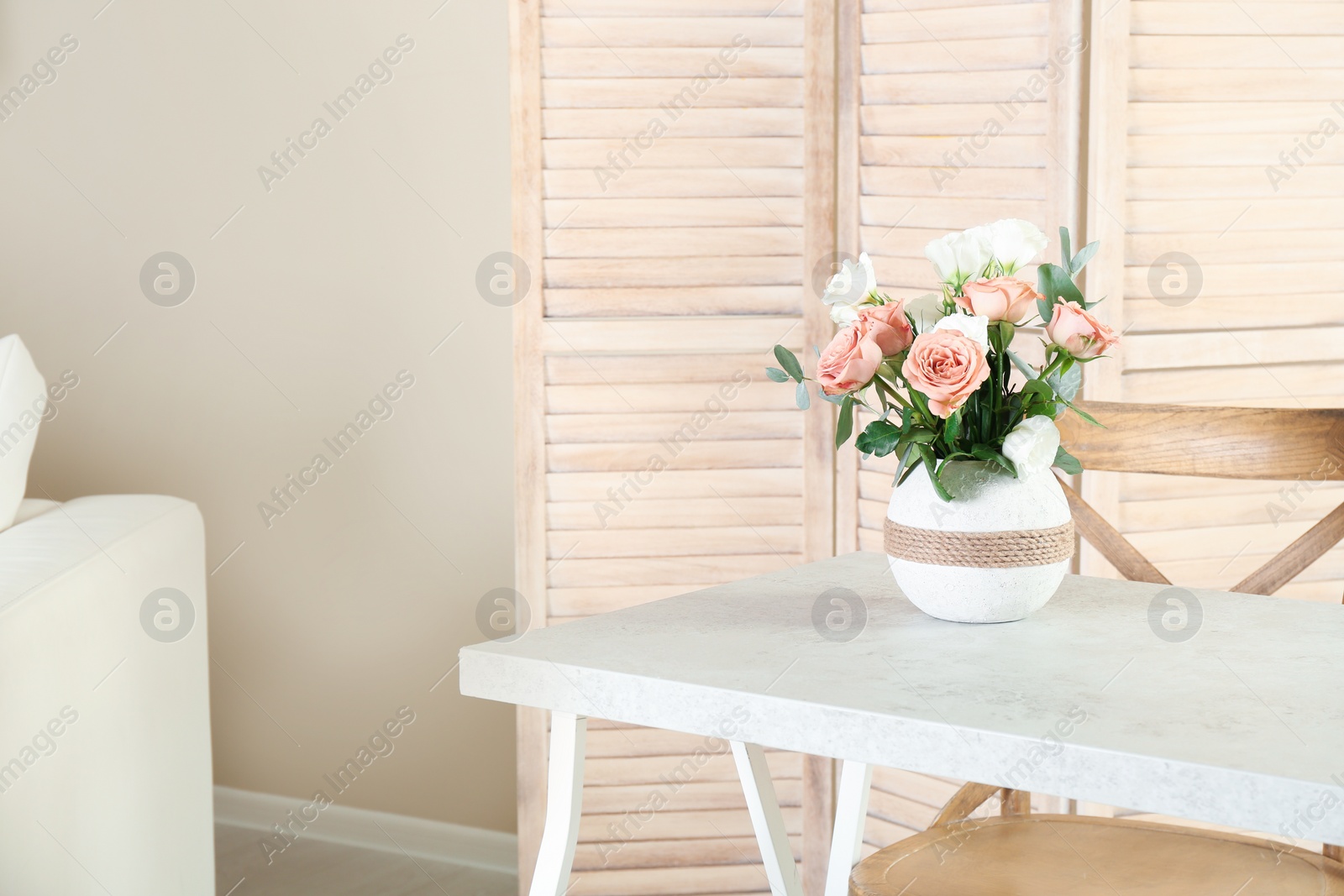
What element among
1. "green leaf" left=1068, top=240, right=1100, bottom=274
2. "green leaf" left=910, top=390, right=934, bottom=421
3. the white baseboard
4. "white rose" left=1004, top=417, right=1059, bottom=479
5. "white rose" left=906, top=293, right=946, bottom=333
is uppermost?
"green leaf" left=1068, top=240, right=1100, bottom=274

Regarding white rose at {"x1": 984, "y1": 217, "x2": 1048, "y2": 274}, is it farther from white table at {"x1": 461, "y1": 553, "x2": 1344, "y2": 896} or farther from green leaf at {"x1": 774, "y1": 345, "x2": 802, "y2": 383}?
white table at {"x1": 461, "y1": 553, "x2": 1344, "y2": 896}

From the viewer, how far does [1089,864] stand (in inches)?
49.3

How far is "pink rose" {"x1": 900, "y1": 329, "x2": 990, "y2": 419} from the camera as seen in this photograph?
3.67 feet

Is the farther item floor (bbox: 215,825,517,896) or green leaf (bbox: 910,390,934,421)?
floor (bbox: 215,825,517,896)

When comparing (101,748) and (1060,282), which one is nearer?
(1060,282)

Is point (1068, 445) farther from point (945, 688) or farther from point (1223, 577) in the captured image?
point (945, 688)

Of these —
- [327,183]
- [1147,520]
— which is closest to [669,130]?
[327,183]

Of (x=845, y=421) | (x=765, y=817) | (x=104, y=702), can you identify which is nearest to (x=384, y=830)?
(x=104, y=702)

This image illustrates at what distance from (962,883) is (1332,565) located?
3.86 feet

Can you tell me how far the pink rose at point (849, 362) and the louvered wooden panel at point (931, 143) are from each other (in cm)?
89

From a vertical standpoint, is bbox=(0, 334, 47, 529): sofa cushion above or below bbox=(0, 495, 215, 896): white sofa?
above

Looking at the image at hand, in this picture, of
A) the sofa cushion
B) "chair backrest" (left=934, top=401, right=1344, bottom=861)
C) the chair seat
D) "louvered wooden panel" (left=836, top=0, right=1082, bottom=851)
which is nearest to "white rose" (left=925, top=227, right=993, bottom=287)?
"chair backrest" (left=934, top=401, right=1344, bottom=861)

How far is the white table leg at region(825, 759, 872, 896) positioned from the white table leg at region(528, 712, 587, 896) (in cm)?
24

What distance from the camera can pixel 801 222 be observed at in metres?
2.21
